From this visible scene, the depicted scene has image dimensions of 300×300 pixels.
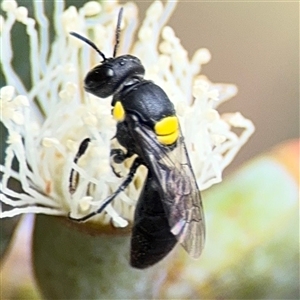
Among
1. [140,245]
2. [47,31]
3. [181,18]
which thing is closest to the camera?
[140,245]

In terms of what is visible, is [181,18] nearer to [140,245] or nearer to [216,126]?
[216,126]

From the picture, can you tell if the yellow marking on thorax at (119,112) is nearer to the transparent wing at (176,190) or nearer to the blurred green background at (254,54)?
the transparent wing at (176,190)

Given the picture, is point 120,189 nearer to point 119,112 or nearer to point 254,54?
point 119,112

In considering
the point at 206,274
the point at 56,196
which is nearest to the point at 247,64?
the point at 206,274

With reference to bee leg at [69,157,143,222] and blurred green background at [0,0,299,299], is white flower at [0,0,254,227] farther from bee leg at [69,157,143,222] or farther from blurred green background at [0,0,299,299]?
blurred green background at [0,0,299,299]

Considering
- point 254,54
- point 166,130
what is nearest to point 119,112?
point 166,130

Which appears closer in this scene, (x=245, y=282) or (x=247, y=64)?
(x=245, y=282)
